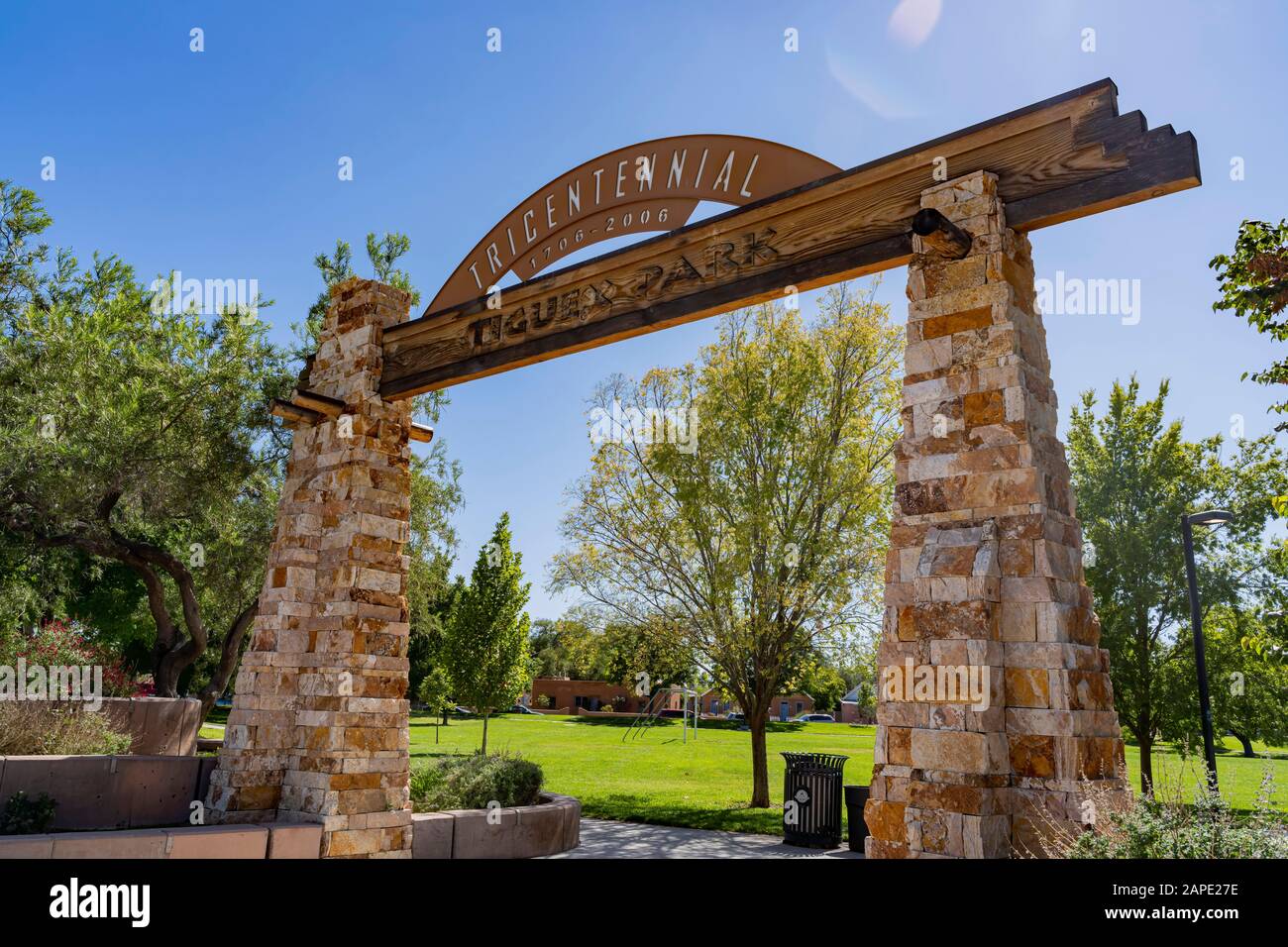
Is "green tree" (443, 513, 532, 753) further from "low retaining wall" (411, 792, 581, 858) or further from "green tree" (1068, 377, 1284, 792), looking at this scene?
"green tree" (1068, 377, 1284, 792)

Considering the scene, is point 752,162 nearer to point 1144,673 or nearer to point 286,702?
point 286,702

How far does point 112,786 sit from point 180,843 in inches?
92.2

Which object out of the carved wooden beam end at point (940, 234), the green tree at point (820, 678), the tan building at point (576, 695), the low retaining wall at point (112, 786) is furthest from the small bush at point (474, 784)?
the tan building at point (576, 695)

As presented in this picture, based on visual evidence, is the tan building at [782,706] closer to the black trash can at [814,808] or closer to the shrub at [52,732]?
the black trash can at [814,808]

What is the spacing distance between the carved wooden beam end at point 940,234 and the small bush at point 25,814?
8.37 m

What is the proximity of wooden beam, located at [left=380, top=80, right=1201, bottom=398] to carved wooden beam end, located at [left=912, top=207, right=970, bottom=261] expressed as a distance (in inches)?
15.4

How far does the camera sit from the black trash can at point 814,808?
11555 mm

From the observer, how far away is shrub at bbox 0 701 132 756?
8398mm

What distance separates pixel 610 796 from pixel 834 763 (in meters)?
6.89

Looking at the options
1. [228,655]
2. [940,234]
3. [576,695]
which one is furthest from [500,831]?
[576,695]

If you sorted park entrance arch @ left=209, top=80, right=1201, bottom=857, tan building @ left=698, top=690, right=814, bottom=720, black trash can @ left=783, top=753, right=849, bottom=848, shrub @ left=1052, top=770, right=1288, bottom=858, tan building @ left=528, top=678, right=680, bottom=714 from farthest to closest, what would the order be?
tan building @ left=528, top=678, right=680, bottom=714 < tan building @ left=698, top=690, right=814, bottom=720 < black trash can @ left=783, top=753, right=849, bottom=848 < park entrance arch @ left=209, top=80, right=1201, bottom=857 < shrub @ left=1052, top=770, right=1288, bottom=858

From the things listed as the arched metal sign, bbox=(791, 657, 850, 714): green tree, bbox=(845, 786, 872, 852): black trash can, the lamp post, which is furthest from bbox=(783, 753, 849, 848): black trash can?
the arched metal sign

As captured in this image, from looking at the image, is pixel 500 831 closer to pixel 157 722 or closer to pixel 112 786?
pixel 112 786

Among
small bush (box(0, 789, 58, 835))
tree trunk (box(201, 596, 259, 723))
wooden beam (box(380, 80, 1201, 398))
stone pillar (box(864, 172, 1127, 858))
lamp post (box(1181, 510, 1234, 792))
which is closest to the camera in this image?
stone pillar (box(864, 172, 1127, 858))
